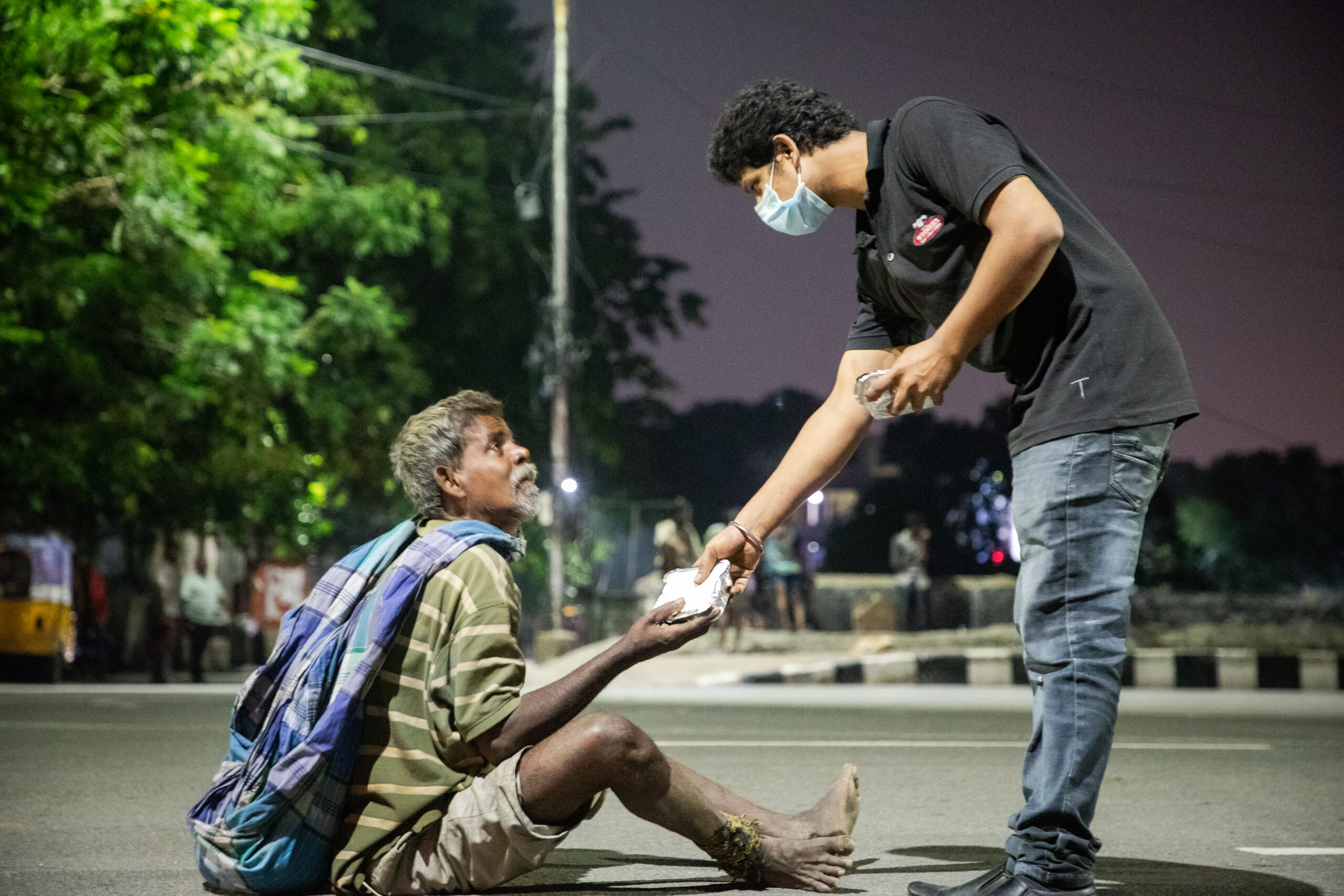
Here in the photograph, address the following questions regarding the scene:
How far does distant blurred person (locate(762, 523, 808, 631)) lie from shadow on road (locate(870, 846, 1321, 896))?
13.1m

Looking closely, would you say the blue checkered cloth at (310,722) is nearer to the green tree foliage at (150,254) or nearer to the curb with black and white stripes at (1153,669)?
the green tree foliage at (150,254)

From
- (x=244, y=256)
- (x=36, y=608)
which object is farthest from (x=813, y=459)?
(x=244, y=256)

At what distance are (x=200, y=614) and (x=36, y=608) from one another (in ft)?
5.67

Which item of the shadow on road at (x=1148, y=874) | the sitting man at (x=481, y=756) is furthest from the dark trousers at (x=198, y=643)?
the sitting man at (x=481, y=756)

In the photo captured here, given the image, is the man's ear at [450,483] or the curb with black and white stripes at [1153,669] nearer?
the man's ear at [450,483]

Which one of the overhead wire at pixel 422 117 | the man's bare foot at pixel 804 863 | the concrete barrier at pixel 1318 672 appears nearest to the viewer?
the man's bare foot at pixel 804 863

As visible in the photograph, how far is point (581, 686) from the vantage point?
10.6 ft

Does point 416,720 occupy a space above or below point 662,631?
below

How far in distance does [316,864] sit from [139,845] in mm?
1441

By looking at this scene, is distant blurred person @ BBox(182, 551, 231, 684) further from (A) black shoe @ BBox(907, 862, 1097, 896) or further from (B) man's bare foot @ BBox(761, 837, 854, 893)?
(A) black shoe @ BBox(907, 862, 1097, 896)

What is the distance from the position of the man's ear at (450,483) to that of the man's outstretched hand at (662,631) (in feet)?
2.27

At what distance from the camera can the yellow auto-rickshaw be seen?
1534 centimetres

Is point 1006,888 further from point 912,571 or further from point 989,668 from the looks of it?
point 912,571

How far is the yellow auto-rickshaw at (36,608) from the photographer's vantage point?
1534 centimetres
